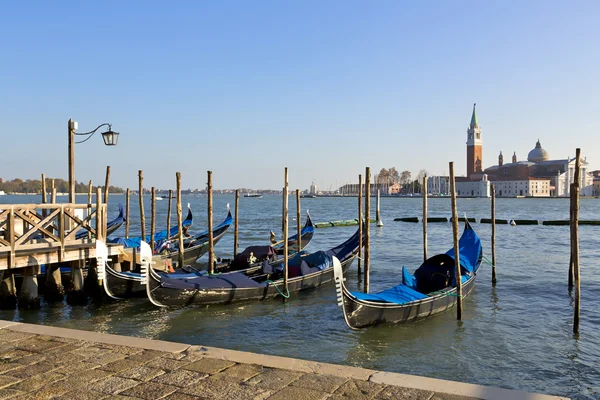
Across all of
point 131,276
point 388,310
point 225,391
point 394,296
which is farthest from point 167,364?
point 131,276

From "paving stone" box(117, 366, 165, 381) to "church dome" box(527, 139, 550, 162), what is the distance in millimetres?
121592

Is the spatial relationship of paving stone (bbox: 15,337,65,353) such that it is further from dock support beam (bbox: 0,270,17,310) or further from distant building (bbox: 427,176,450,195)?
distant building (bbox: 427,176,450,195)

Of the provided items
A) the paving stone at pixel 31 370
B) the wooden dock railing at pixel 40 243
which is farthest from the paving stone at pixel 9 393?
the wooden dock railing at pixel 40 243

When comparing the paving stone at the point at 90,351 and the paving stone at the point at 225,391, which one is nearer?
the paving stone at the point at 225,391

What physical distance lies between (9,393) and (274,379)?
155cm

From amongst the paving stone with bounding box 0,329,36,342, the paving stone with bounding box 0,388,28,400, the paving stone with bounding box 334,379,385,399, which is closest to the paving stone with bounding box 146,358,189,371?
the paving stone with bounding box 0,388,28,400

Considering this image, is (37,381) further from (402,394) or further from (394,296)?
(394,296)

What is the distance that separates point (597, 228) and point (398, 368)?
86.8 ft

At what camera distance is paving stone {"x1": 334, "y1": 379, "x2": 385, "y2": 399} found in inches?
120

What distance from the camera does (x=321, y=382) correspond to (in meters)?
3.24

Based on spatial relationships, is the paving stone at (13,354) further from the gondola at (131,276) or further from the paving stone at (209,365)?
the gondola at (131,276)

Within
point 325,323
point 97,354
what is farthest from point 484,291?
point 97,354

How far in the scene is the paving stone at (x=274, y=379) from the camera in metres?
3.18

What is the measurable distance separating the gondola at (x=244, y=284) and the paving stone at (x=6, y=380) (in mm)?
3555
